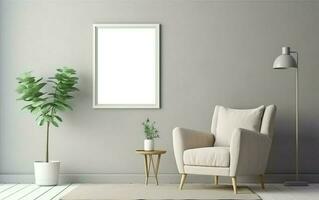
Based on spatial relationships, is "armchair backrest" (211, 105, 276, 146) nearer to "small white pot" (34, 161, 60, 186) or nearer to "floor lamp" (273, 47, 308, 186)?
"floor lamp" (273, 47, 308, 186)

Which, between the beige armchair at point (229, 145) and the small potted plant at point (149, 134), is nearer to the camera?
the beige armchair at point (229, 145)

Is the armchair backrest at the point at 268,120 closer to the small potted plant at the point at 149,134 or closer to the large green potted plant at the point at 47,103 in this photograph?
the small potted plant at the point at 149,134

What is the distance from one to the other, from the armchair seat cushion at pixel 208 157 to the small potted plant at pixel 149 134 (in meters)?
0.53

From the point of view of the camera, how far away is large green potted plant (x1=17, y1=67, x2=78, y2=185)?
241 inches

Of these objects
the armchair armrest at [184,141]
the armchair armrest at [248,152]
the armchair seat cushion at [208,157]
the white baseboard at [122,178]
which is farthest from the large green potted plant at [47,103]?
the armchair armrest at [248,152]

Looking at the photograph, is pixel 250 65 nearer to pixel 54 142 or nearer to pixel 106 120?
pixel 106 120

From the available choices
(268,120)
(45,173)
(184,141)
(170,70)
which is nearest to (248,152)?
(268,120)

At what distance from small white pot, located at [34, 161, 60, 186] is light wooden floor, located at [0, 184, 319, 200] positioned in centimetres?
10

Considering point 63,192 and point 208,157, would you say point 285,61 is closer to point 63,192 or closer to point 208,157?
point 208,157

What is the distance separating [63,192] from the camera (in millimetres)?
5562

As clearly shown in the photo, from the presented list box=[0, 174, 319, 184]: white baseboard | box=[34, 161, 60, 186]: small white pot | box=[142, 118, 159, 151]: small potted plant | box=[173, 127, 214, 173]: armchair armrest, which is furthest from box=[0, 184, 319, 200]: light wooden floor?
box=[142, 118, 159, 151]: small potted plant

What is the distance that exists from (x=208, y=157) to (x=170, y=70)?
1.41 meters

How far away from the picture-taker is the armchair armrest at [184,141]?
18.9 ft

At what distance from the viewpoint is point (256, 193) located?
5523mm
